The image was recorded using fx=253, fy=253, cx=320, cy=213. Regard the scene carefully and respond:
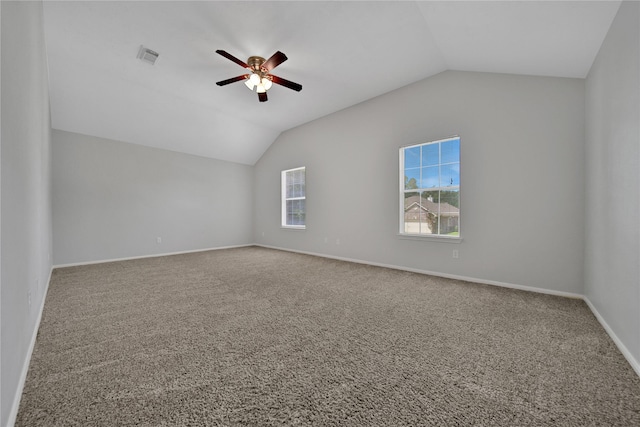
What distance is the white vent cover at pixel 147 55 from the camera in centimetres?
318

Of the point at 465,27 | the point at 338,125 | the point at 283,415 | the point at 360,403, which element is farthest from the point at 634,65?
the point at 338,125

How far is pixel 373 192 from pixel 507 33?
2603 millimetres

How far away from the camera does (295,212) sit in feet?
20.3

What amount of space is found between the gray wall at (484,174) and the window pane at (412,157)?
16cm

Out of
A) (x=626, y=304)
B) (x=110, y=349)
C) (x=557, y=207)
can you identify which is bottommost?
(x=110, y=349)

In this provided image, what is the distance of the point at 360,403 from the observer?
126cm

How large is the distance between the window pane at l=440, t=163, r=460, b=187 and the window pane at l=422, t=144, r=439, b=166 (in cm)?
17

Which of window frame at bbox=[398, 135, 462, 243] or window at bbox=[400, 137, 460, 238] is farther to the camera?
window at bbox=[400, 137, 460, 238]

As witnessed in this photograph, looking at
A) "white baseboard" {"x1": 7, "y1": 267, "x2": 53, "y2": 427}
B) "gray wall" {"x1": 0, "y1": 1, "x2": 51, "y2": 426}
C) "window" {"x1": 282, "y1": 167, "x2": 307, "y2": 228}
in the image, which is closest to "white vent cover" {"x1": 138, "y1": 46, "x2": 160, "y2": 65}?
"gray wall" {"x1": 0, "y1": 1, "x2": 51, "y2": 426}

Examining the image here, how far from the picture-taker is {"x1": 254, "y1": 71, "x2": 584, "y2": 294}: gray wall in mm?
2842

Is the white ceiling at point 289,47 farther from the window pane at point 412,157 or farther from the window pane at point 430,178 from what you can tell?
the window pane at point 430,178

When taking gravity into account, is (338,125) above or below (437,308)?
above

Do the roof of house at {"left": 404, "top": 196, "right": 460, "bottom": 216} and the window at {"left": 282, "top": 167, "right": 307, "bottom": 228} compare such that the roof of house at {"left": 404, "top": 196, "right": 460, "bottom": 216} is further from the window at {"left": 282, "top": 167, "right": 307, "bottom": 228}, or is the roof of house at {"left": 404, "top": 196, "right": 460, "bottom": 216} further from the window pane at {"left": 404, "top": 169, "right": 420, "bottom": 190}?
the window at {"left": 282, "top": 167, "right": 307, "bottom": 228}

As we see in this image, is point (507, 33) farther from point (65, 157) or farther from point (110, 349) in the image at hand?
point (65, 157)
